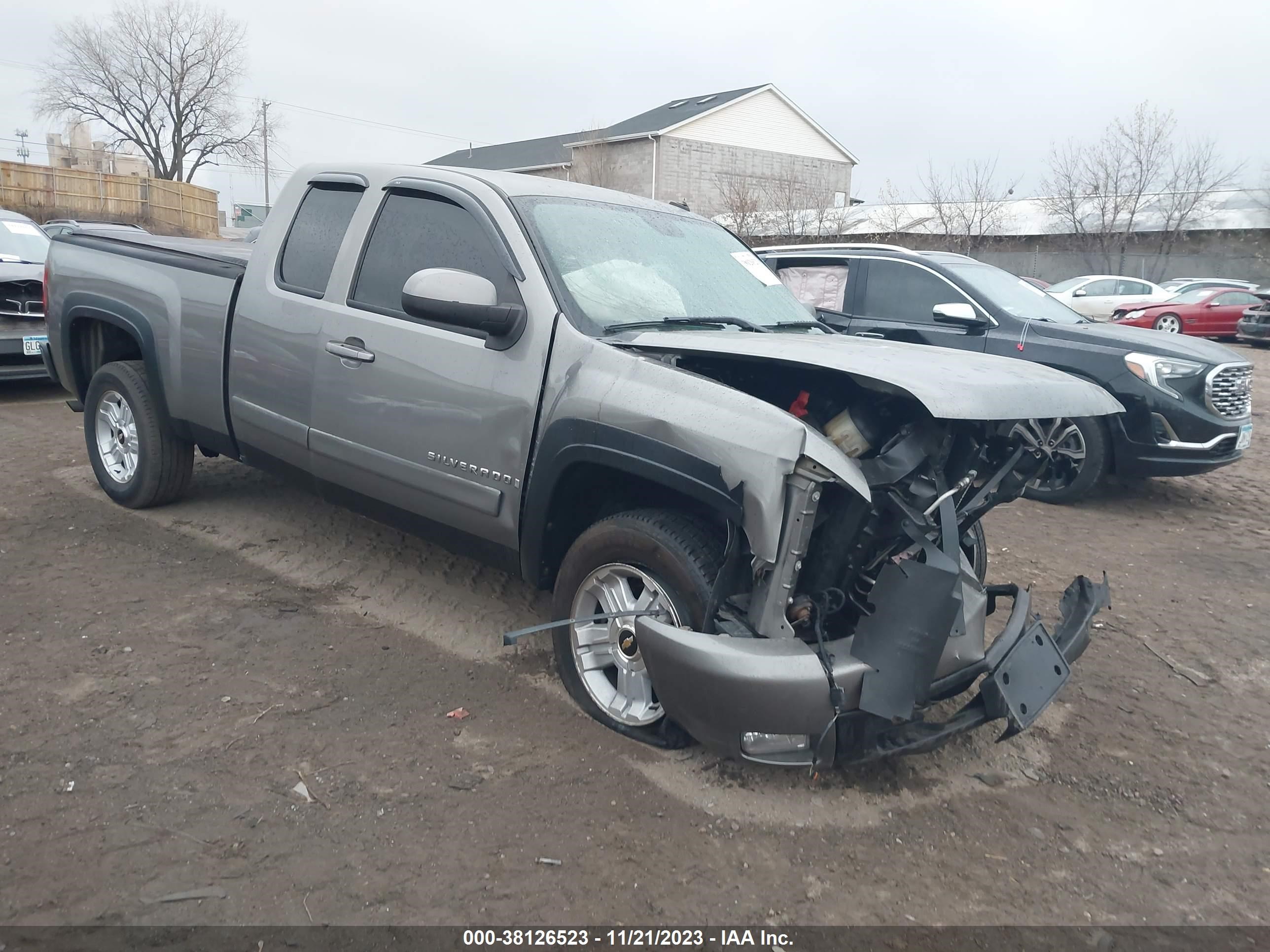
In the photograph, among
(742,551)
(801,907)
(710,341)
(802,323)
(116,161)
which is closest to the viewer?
(801,907)

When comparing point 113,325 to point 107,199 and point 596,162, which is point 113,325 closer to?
point 596,162

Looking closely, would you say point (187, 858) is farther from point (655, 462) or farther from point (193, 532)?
point (193, 532)

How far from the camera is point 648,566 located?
3.14 m

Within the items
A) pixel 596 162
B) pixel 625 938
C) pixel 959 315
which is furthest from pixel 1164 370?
pixel 596 162

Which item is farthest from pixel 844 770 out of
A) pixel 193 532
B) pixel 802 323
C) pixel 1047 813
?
pixel 193 532

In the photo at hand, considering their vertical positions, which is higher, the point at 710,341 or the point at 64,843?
the point at 710,341

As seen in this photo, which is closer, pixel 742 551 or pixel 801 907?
pixel 801 907

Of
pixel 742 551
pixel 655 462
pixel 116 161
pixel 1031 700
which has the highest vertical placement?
pixel 116 161

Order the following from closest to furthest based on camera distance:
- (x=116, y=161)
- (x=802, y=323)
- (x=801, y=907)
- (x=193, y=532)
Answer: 1. (x=801, y=907)
2. (x=802, y=323)
3. (x=193, y=532)
4. (x=116, y=161)

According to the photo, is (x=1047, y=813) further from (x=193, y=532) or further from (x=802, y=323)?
(x=193, y=532)

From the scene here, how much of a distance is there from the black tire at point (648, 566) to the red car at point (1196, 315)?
19057mm

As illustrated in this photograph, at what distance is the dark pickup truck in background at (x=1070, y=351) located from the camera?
657 centimetres

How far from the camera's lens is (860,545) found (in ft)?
9.77

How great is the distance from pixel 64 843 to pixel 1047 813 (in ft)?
9.97
